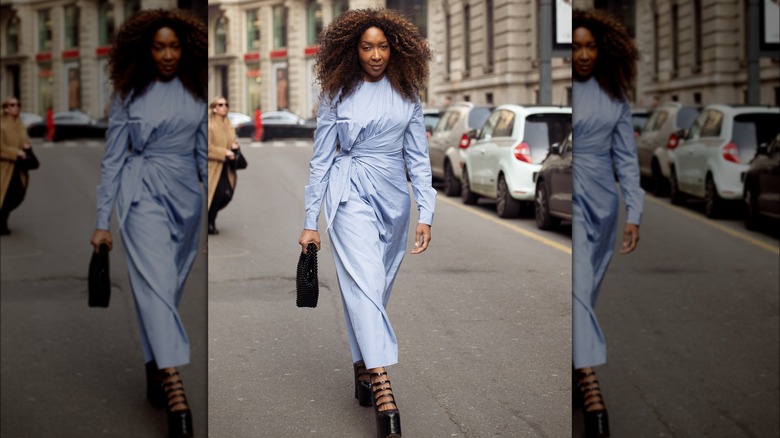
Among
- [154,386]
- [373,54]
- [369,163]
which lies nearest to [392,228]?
[369,163]

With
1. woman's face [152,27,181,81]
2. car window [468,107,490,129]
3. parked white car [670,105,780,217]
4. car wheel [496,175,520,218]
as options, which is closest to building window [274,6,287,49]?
woman's face [152,27,181,81]

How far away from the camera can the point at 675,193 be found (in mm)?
4391

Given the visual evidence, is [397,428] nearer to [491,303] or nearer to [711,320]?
[491,303]

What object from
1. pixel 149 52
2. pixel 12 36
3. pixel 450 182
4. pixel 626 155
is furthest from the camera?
pixel 12 36

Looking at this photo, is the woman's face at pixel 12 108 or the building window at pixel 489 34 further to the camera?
the woman's face at pixel 12 108

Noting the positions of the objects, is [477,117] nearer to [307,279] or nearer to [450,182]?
[450,182]

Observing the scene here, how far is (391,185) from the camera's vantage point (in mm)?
3488

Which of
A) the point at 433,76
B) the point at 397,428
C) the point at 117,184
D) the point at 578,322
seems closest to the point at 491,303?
the point at 578,322

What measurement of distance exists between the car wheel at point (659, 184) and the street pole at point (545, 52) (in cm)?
89

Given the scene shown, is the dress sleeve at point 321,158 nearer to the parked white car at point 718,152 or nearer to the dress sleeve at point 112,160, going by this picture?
the dress sleeve at point 112,160

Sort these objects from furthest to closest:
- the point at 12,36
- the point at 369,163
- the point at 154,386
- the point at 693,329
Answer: the point at 693,329 < the point at 12,36 < the point at 154,386 < the point at 369,163

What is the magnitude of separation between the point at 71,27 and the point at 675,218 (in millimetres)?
2622

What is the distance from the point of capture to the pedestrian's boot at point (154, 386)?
12.8 ft

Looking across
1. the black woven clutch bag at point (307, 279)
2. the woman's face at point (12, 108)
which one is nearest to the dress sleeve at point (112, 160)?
the black woven clutch bag at point (307, 279)
